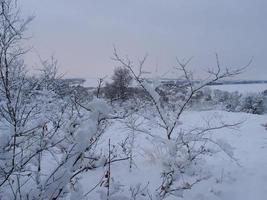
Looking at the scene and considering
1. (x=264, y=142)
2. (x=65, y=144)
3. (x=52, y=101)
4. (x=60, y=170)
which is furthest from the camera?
(x=264, y=142)

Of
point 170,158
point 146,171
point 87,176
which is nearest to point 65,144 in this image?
point 170,158

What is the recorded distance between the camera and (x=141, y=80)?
897 cm

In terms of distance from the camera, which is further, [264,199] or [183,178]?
[183,178]

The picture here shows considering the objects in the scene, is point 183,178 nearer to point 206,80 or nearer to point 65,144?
point 206,80

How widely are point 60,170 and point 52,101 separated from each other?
659 cm

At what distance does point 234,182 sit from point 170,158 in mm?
2081

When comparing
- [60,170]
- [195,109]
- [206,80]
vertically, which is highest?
[206,80]

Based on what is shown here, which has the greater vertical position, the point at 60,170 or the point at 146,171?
the point at 60,170

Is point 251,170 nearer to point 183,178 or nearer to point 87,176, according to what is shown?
point 183,178

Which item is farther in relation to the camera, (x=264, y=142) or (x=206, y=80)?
(x=264, y=142)

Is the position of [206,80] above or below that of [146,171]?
above

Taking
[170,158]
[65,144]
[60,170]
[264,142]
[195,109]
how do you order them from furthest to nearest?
1. [195,109]
2. [264,142]
3. [170,158]
4. [65,144]
5. [60,170]

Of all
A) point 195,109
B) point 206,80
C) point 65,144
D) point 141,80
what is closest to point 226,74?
point 206,80

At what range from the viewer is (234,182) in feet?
28.9
